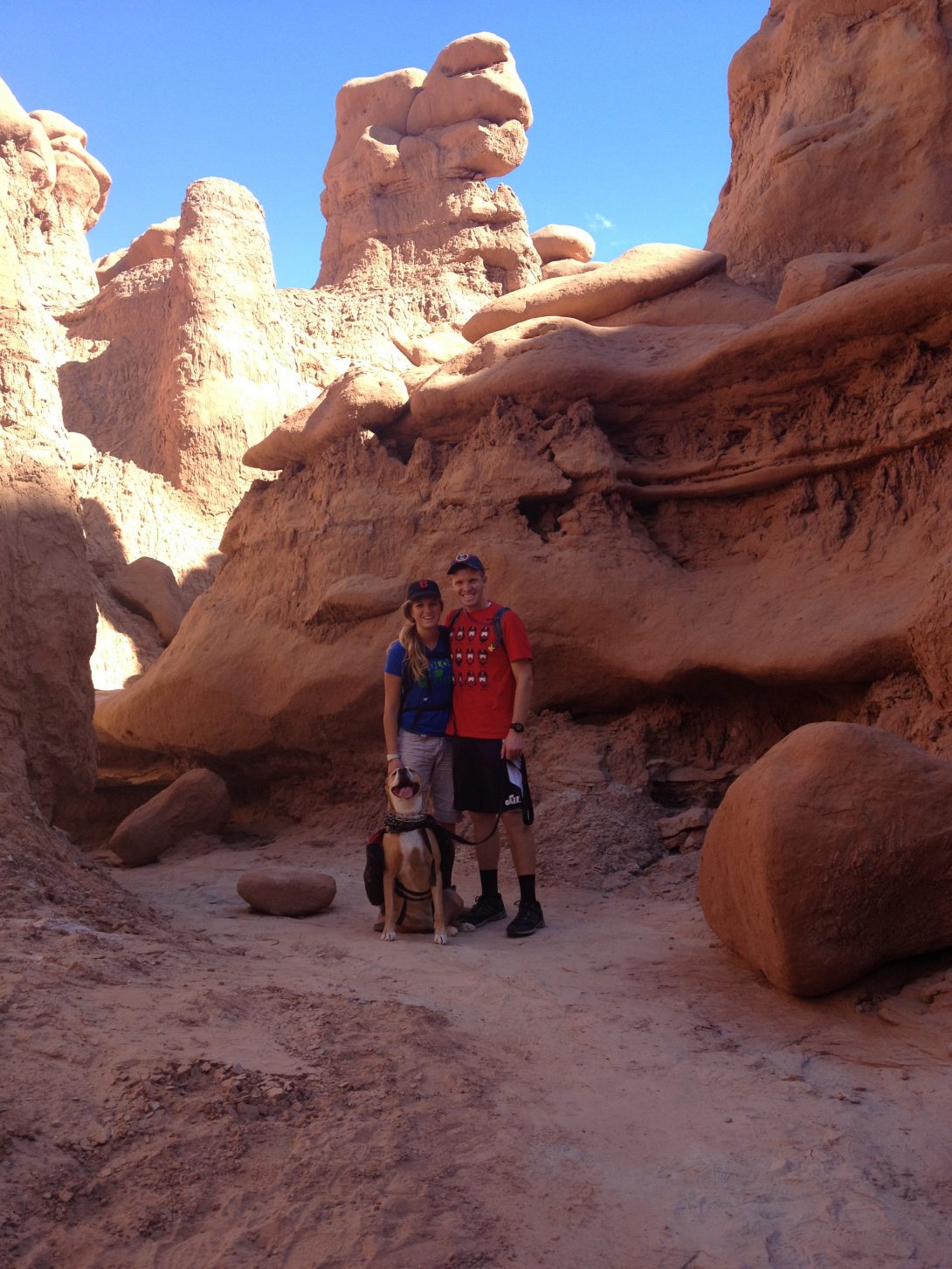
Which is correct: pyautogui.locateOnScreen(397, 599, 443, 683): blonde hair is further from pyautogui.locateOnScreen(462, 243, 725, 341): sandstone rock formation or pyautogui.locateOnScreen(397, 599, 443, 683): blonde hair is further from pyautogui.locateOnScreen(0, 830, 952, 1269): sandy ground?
pyautogui.locateOnScreen(462, 243, 725, 341): sandstone rock formation

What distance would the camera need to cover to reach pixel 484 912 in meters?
4.56

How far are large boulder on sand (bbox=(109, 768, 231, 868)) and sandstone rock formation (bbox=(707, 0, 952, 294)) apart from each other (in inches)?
201

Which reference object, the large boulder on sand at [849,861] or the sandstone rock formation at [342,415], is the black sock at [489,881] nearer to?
the large boulder on sand at [849,861]

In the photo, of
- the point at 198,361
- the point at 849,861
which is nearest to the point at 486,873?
the point at 849,861

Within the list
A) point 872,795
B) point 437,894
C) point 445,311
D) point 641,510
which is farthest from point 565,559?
point 445,311

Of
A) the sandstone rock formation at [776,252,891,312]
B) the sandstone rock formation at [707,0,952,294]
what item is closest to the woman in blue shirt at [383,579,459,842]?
the sandstone rock formation at [776,252,891,312]

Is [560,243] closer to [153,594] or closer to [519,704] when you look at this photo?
[153,594]

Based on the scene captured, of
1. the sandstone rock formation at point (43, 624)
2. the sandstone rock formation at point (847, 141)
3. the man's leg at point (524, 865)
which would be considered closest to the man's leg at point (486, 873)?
the man's leg at point (524, 865)

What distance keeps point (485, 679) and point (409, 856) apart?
0.83 meters

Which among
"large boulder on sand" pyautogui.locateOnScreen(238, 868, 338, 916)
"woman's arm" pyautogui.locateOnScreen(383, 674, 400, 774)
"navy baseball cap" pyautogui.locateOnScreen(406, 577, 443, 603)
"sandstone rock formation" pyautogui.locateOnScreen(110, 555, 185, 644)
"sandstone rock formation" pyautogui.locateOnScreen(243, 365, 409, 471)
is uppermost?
"sandstone rock formation" pyautogui.locateOnScreen(243, 365, 409, 471)

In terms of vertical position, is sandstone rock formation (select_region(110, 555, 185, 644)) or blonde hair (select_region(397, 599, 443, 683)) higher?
sandstone rock formation (select_region(110, 555, 185, 644))

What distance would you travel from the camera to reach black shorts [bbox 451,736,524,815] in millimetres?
4391

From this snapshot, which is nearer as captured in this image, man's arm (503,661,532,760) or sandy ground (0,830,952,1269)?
sandy ground (0,830,952,1269)

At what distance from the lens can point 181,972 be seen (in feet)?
9.73
